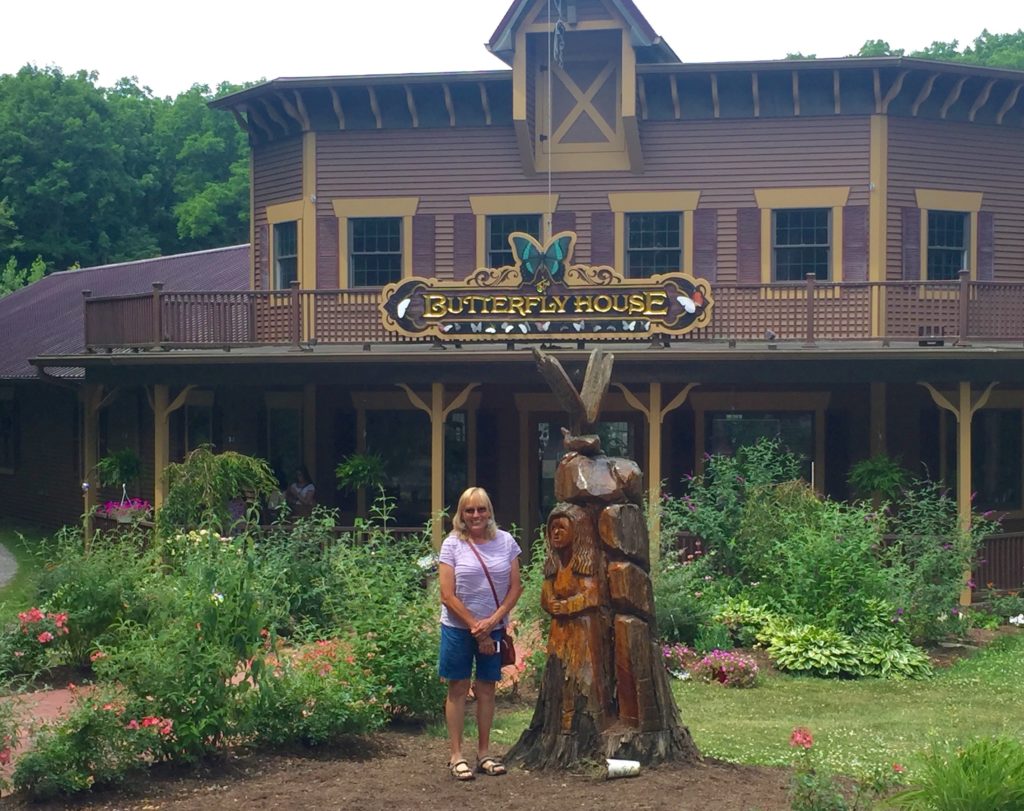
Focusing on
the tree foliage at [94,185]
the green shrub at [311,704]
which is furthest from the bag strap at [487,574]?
the tree foliage at [94,185]

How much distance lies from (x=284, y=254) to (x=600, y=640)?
14.5 m

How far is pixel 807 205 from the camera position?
2045 cm

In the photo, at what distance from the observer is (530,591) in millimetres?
13305

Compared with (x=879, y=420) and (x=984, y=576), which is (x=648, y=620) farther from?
(x=879, y=420)

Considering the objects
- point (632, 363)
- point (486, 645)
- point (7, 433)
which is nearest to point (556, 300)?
point (632, 363)

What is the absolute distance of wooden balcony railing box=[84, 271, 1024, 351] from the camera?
58.9 feet

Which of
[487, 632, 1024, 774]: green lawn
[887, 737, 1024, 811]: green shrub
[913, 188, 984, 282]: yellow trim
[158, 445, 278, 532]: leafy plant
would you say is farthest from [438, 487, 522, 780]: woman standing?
[913, 188, 984, 282]: yellow trim

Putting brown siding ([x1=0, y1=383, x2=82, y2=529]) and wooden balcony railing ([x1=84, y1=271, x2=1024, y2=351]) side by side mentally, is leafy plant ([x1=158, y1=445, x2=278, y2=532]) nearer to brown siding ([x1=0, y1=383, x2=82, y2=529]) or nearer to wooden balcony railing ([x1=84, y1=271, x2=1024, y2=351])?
wooden balcony railing ([x1=84, y1=271, x2=1024, y2=351])

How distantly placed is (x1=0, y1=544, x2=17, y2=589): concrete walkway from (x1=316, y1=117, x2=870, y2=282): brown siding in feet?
24.3

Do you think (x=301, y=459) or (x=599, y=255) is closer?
(x=599, y=255)

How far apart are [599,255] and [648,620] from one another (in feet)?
41.3

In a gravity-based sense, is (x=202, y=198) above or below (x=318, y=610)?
above

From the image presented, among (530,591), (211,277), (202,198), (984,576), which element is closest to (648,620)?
(530,591)

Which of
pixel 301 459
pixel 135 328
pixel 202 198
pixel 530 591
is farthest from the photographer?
pixel 202 198
